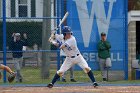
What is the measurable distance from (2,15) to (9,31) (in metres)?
Result: 0.75

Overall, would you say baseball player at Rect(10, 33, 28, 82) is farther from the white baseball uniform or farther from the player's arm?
the white baseball uniform

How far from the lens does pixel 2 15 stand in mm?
19219

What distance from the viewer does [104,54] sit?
19.0m

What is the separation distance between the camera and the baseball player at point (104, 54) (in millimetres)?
18844

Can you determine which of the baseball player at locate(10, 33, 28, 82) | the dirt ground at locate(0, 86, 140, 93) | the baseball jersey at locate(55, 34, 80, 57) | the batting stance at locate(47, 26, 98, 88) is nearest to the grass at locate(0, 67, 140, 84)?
the baseball player at locate(10, 33, 28, 82)

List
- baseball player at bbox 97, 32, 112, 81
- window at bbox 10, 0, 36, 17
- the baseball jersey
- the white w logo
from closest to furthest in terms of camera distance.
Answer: the baseball jersey → baseball player at bbox 97, 32, 112, 81 → the white w logo → window at bbox 10, 0, 36, 17

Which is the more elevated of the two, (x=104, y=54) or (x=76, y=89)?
(x=104, y=54)

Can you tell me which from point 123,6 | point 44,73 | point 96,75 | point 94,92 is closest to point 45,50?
point 44,73

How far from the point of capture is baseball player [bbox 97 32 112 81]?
1884cm

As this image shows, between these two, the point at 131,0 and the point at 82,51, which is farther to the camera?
the point at 131,0

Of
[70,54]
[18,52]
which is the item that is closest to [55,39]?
[70,54]

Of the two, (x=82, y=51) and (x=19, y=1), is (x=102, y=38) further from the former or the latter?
(x=19, y=1)

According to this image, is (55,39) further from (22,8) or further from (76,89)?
(22,8)

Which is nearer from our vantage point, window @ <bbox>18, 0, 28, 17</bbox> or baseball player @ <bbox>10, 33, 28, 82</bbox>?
baseball player @ <bbox>10, 33, 28, 82</bbox>
